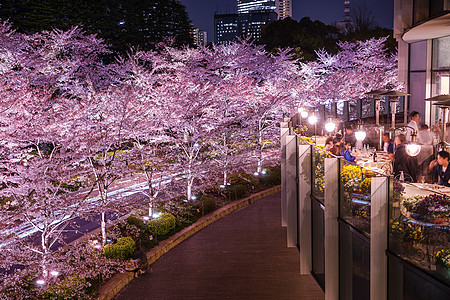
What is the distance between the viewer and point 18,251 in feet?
27.2

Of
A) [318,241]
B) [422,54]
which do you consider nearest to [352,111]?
[422,54]

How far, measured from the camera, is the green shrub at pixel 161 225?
12.6m

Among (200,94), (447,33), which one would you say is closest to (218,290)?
(200,94)

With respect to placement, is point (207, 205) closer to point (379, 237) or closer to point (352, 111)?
point (379, 237)

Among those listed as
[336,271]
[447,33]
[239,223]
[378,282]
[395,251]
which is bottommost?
[239,223]

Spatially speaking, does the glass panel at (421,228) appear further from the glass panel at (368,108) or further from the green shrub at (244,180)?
the glass panel at (368,108)

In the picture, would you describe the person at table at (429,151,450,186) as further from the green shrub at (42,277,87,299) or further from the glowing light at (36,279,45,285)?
the glowing light at (36,279,45,285)

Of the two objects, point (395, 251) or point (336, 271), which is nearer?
point (395, 251)

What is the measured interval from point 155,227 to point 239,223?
3.21 metres

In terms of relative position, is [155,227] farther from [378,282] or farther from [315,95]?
[315,95]

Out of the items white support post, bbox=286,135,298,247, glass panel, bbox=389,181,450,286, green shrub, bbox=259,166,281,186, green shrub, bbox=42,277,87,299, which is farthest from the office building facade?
green shrub, bbox=42,277,87,299

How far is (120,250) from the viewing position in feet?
35.0

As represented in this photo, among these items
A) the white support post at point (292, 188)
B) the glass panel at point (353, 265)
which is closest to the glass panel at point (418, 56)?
the white support post at point (292, 188)

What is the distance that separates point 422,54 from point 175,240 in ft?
41.6
